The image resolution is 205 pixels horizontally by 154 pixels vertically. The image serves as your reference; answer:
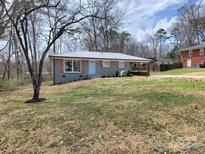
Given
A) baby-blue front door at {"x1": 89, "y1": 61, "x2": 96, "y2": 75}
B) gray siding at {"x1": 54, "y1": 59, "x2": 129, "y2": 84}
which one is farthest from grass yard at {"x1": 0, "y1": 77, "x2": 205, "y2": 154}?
baby-blue front door at {"x1": 89, "y1": 61, "x2": 96, "y2": 75}

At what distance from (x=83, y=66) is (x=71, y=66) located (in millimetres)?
1283

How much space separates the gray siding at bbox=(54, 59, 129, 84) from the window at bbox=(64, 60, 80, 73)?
0.35 metres

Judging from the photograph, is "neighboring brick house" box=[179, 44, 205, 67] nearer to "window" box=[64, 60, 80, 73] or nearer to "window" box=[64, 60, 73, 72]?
"window" box=[64, 60, 80, 73]

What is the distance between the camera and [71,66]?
22.8m

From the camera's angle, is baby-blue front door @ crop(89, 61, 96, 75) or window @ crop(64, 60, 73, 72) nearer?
window @ crop(64, 60, 73, 72)

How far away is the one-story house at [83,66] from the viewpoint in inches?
864

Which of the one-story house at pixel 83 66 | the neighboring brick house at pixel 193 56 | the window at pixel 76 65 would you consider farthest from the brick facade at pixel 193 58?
the window at pixel 76 65

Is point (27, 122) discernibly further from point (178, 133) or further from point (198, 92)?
point (198, 92)

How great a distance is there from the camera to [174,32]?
186ft

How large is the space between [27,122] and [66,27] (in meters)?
5.87

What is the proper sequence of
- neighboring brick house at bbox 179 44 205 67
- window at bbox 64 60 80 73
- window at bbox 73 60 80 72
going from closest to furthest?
1. window at bbox 64 60 80 73
2. window at bbox 73 60 80 72
3. neighboring brick house at bbox 179 44 205 67

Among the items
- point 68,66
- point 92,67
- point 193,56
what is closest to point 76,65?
point 68,66

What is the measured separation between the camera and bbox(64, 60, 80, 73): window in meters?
22.5

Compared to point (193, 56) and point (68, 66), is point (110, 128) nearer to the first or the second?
point (68, 66)
